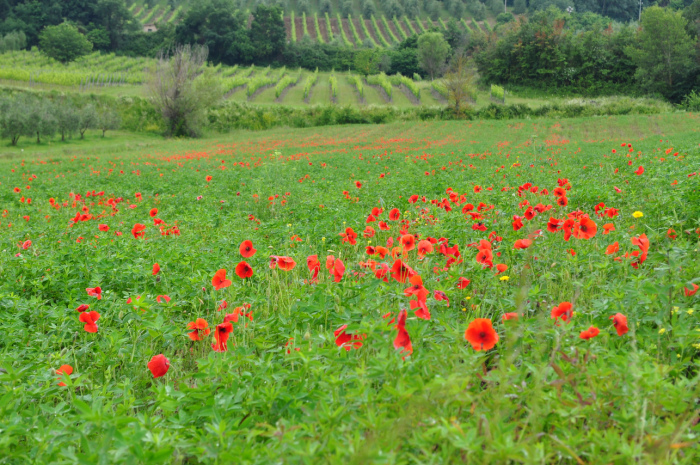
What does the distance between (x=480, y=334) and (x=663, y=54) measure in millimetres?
56043

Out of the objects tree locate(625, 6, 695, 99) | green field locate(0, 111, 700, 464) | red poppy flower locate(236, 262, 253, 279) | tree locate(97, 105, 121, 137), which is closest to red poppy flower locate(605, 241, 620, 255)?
green field locate(0, 111, 700, 464)

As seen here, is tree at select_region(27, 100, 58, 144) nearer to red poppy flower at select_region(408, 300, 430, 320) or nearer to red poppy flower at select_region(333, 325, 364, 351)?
red poppy flower at select_region(333, 325, 364, 351)

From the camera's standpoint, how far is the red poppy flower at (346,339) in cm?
167

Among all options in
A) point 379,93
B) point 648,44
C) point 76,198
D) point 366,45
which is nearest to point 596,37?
point 648,44

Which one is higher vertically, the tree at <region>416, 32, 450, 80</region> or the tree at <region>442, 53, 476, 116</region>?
the tree at <region>416, 32, 450, 80</region>

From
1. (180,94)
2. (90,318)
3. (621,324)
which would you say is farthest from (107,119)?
(621,324)

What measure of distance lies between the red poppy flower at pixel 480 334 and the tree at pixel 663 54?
5402cm

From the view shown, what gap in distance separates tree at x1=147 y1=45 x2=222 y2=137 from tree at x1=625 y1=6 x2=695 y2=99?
43.6m

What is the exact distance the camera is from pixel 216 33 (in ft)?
257

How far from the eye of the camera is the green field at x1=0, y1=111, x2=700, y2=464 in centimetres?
121

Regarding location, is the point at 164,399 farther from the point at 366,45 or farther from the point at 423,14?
the point at 423,14

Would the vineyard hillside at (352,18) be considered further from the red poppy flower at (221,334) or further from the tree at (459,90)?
the red poppy flower at (221,334)

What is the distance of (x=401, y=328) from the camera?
4.63 feet

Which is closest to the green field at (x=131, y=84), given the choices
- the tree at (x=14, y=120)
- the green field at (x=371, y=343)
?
the tree at (x=14, y=120)
